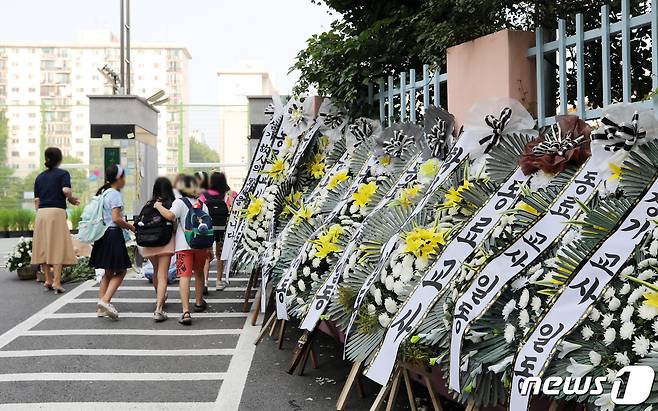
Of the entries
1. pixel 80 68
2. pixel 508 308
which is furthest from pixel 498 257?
pixel 80 68

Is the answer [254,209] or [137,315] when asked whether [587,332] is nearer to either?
[254,209]

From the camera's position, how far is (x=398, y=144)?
17.6ft

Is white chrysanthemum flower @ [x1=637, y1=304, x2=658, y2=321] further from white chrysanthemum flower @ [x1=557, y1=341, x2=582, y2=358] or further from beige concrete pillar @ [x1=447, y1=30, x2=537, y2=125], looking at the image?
beige concrete pillar @ [x1=447, y1=30, x2=537, y2=125]

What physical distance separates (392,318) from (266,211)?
3281mm

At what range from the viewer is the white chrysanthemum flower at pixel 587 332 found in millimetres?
2699

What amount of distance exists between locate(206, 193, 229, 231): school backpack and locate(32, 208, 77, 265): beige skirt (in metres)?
1.97

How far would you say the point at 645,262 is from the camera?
268cm

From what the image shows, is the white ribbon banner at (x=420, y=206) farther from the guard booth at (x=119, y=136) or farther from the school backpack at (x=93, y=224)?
the guard booth at (x=119, y=136)

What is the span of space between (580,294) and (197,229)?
15.7 ft

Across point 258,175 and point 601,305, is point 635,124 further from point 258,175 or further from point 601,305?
point 258,175

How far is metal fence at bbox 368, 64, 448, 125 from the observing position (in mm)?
5866

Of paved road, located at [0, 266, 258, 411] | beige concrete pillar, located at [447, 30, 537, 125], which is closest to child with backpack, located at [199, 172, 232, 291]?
paved road, located at [0, 266, 258, 411]

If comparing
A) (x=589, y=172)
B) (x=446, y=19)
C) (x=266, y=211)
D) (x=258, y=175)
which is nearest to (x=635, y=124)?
(x=589, y=172)

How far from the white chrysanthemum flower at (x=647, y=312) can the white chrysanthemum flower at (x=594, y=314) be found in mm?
183
